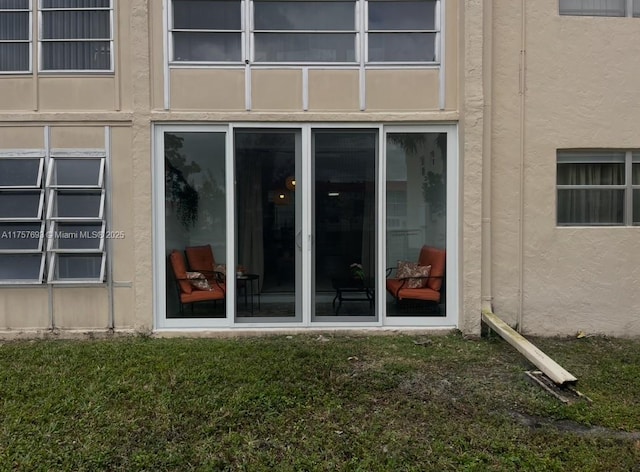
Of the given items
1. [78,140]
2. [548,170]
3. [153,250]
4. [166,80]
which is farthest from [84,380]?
[548,170]

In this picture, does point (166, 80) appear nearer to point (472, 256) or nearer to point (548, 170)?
point (472, 256)

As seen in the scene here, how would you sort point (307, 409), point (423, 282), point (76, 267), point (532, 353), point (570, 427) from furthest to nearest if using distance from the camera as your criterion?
1. point (423, 282)
2. point (76, 267)
3. point (532, 353)
4. point (307, 409)
5. point (570, 427)

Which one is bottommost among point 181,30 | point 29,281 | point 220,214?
point 29,281

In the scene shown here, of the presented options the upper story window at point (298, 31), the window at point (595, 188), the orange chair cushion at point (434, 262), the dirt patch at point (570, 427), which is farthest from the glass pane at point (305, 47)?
the dirt patch at point (570, 427)

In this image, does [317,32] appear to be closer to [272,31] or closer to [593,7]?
[272,31]

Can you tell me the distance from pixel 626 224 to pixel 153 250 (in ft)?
21.2

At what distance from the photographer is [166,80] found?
586cm

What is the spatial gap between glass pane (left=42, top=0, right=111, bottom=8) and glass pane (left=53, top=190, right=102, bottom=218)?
2470 mm

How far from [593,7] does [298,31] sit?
408cm

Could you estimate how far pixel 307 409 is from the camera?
12.5ft

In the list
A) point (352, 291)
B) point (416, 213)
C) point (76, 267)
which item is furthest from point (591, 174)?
point (76, 267)

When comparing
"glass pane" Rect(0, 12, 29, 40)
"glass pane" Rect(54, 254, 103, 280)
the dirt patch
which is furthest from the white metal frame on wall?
the dirt patch

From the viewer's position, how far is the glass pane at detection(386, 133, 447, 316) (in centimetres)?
607

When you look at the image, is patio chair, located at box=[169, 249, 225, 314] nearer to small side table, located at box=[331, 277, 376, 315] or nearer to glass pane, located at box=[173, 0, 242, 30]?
small side table, located at box=[331, 277, 376, 315]
